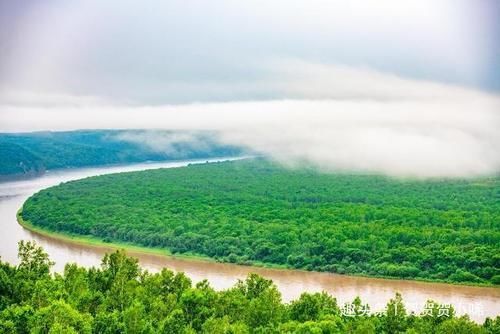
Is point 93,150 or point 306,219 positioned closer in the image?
point 306,219

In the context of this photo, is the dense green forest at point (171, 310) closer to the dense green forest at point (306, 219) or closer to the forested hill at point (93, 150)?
the dense green forest at point (306, 219)

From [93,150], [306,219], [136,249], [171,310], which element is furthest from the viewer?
[93,150]

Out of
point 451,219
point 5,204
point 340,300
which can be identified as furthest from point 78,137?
point 340,300

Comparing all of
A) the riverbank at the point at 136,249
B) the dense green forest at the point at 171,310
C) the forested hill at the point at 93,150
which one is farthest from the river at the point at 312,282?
the forested hill at the point at 93,150

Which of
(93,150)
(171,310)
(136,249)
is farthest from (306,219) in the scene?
(93,150)

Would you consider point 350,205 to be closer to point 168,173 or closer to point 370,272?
point 370,272

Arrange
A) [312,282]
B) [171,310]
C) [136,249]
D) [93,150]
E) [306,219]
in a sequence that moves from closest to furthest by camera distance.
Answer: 1. [171,310]
2. [312,282]
3. [136,249]
4. [306,219]
5. [93,150]

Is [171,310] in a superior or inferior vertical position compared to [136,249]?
→ superior

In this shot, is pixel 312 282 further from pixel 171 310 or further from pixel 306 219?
pixel 171 310
